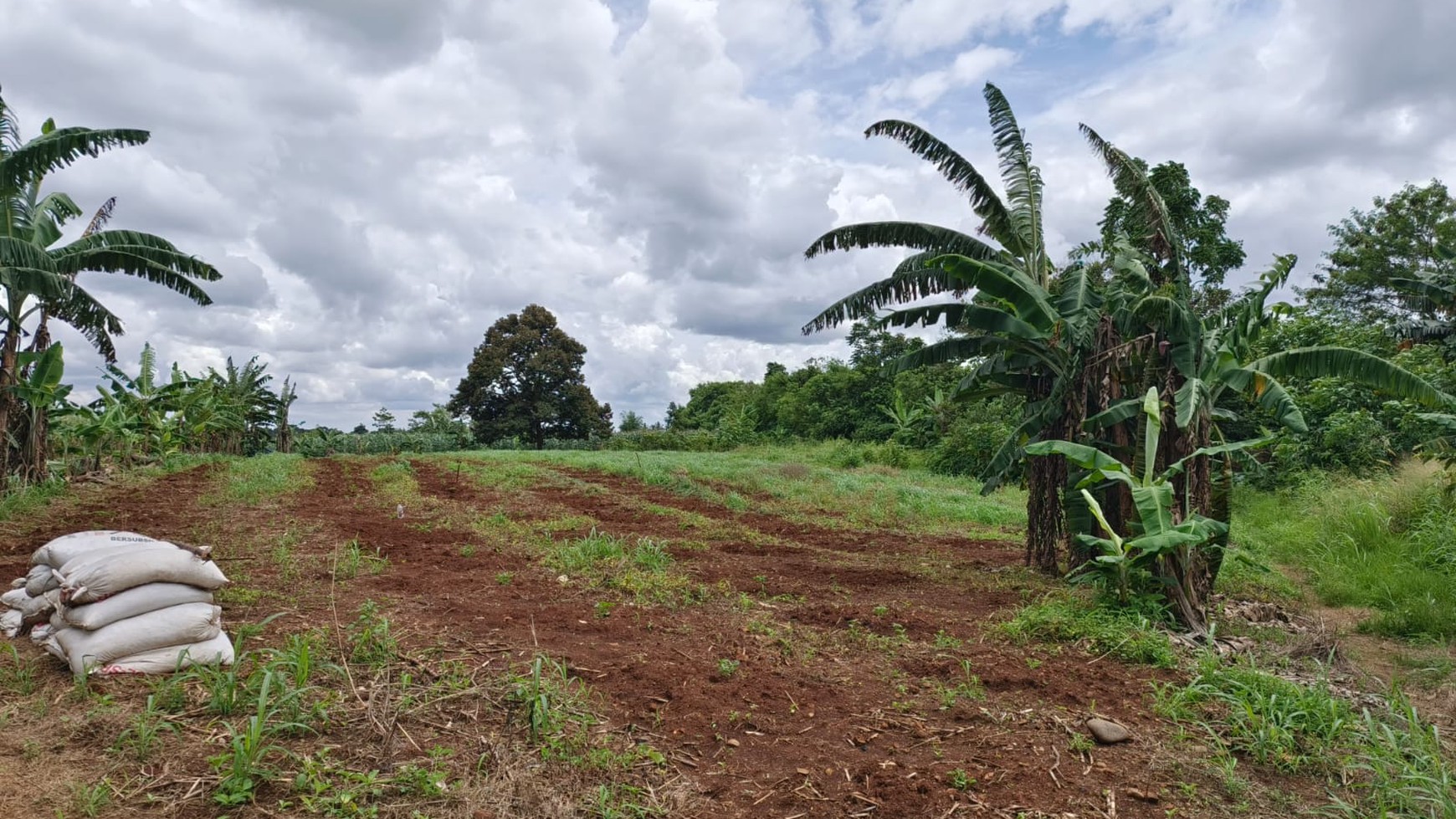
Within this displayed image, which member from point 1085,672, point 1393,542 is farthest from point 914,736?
point 1393,542

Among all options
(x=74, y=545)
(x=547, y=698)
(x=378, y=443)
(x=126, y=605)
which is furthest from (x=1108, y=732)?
(x=378, y=443)

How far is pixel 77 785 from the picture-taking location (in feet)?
8.50

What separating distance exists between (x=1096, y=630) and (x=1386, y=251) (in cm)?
2657

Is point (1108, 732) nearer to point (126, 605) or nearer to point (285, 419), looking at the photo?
point (126, 605)

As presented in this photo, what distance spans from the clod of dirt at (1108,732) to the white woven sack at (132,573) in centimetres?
441

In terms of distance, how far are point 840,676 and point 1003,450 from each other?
13.9 ft

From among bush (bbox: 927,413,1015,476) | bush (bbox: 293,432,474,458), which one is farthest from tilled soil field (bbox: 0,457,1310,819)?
bush (bbox: 293,432,474,458)

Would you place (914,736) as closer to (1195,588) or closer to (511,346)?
(1195,588)

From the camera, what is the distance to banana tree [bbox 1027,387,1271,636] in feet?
15.7

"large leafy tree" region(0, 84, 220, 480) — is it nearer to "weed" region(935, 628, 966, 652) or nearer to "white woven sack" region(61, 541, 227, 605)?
"white woven sack" region(61, 541, 227, 605)

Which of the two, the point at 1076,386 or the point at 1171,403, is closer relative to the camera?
the point at 1171,403

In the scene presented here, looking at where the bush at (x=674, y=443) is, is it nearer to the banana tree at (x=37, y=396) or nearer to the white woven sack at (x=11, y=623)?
the banana tree at (x=37, y=396)

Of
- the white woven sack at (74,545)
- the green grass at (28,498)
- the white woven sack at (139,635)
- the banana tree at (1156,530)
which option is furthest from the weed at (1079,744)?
the green grass at (28,498)

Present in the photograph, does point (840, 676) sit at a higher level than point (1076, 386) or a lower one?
lower
